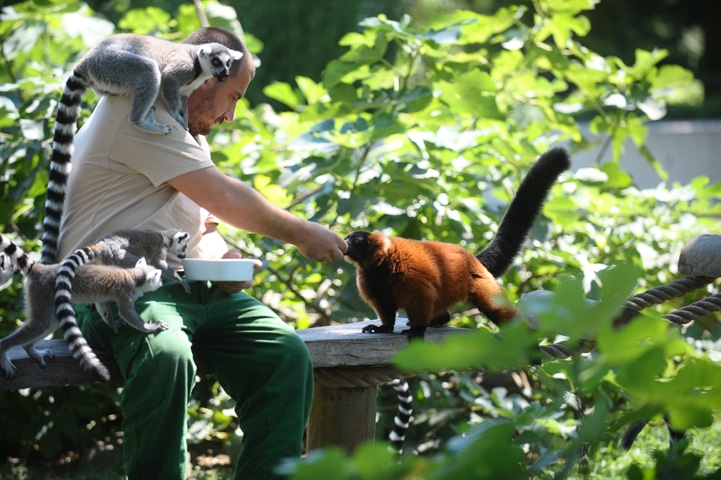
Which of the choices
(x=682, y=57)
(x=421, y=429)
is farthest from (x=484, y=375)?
(x=682, y=57)

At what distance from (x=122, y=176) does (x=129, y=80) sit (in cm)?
46

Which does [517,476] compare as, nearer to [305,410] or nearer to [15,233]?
[305,410]

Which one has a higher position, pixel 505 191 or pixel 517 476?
pixel 517 476

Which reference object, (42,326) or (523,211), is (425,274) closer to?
(523,211)

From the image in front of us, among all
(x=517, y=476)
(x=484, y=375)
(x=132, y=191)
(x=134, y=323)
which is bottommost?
(x=484, y=375)

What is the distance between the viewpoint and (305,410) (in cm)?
236

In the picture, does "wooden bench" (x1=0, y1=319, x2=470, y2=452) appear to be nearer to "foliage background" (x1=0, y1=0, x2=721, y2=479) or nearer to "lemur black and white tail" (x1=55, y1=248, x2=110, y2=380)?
"lemur black and white tail" (x1=55, y1=248, x2=110, y2=380)

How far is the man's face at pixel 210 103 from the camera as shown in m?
2.68

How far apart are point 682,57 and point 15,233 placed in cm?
1875

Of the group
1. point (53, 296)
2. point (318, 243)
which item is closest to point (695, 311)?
point (318, 243)

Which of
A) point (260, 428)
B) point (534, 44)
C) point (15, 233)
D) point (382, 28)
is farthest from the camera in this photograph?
point (534, 44)

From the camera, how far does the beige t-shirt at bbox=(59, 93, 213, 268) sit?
232cm

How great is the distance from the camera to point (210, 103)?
272 cm

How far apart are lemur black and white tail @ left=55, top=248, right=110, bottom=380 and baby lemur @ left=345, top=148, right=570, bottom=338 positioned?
887 mm
